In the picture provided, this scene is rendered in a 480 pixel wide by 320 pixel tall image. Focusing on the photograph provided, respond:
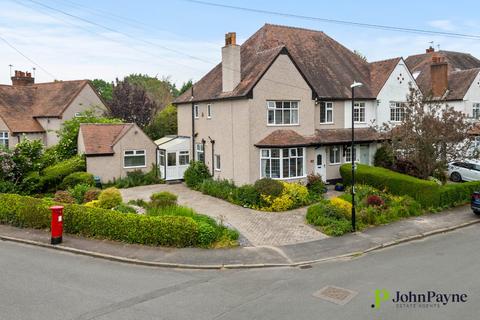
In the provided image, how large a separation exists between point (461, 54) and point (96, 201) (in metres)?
47.0

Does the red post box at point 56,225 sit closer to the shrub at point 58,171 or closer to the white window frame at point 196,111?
the shrub at point 58,171

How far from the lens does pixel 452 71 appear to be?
4106 centimetres

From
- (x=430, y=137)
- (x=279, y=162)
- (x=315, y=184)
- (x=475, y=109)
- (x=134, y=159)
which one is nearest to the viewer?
(x=430, y=137)

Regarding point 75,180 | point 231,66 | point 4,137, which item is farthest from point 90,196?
point 4,137

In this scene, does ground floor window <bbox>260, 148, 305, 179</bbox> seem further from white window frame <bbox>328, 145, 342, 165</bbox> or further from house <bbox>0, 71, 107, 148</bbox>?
house <bbox>0, 71, 107, 148</bbox>

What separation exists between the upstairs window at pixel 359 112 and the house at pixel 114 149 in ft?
47.1

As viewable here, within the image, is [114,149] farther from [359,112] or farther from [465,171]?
[465,171]

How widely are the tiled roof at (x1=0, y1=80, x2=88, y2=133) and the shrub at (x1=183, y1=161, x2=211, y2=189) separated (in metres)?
16.8

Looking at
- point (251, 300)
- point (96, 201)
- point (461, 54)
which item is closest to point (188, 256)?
point (251, 300)

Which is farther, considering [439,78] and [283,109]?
[439,78]

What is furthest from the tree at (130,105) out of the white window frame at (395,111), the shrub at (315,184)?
the white window frame at (395,111)

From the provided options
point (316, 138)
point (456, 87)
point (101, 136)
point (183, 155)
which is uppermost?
point (456, 87)

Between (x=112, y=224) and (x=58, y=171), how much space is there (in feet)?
40.8

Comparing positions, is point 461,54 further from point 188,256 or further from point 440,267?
point 188,256
